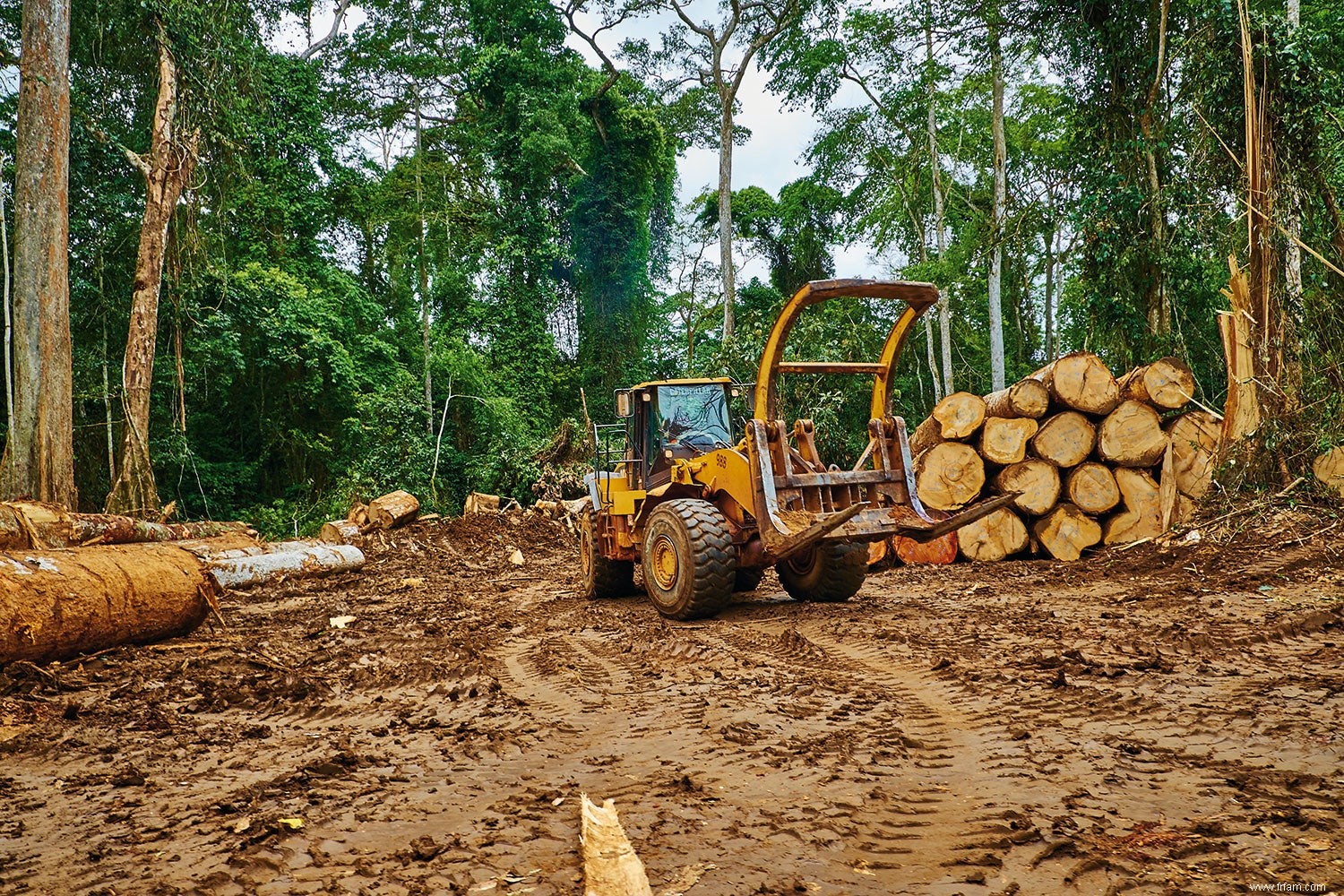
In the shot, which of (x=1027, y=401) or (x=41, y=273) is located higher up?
(x=41, y=273)

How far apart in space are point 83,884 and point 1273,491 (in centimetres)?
954

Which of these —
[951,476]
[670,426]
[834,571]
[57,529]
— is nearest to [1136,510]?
[951,476]

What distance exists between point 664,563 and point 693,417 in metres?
1.89

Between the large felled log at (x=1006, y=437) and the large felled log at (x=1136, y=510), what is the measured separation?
3.37 feet

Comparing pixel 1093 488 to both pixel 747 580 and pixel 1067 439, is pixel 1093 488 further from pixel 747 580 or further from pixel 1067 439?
pixel 747 580

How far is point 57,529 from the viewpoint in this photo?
28.6 ft

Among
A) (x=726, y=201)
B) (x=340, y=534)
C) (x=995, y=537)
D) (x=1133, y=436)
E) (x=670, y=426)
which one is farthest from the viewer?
(x=726, y=201)

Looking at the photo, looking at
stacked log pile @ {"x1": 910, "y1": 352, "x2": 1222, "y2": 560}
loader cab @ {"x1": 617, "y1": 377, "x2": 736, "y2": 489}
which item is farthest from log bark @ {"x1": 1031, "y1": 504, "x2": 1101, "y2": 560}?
loader cab @ {"x1": 617, "y1": 377, "x2": 736, "y2": 489}

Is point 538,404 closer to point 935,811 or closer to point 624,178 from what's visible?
point 624,178

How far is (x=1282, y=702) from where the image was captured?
3674mm

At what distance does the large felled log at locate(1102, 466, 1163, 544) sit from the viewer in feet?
29.6

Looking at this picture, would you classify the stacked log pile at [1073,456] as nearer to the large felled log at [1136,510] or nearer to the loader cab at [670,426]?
the large felled log at [1136,510]

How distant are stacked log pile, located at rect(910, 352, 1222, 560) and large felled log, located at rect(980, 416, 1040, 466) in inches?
0.4

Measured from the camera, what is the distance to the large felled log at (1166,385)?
8.85 m
